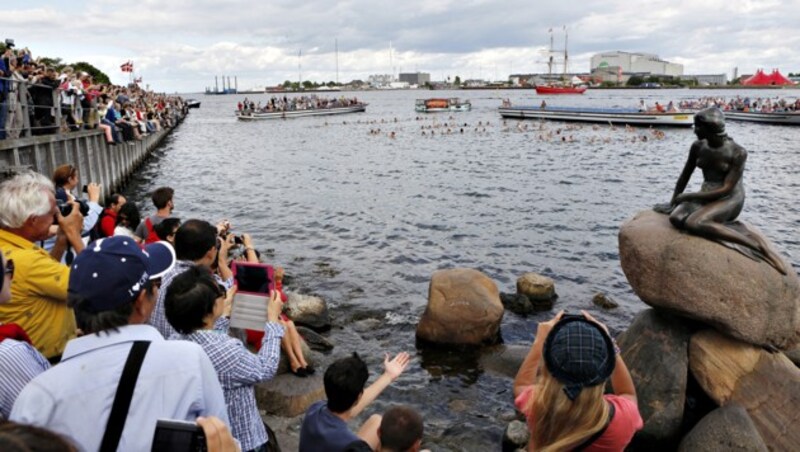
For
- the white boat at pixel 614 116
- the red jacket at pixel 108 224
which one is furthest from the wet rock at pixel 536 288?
the white boat at pixel 614 116

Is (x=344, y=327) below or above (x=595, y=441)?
below

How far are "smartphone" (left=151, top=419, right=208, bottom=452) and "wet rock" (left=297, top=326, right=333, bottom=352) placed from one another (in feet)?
27.6

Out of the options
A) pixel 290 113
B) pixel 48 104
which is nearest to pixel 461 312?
pixel 48 104

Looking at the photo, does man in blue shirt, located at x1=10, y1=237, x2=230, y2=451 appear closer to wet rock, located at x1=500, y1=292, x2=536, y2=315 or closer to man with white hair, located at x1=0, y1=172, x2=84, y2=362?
man with white hair, located at x1=0, y1=172, x2=84, y2=362

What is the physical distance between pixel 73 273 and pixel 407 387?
7.25m

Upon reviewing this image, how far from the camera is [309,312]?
11930 mm

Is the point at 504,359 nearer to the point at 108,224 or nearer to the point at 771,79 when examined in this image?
the point at 108,224

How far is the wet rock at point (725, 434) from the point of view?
21.3ft

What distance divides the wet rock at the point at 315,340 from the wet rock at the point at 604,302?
625 centimetres

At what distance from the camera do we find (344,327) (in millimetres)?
12117

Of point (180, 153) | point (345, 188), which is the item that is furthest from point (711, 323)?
point (180, 153)

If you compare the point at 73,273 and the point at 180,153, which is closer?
the point at 73,273

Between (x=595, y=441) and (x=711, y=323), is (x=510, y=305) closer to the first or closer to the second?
(x=711, y=323)

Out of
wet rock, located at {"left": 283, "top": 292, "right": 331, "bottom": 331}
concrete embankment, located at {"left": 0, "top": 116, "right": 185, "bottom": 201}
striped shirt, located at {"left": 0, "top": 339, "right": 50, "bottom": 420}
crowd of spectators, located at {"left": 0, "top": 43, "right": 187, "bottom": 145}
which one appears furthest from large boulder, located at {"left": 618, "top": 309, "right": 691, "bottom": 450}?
crowd of spectators, located at {"left": 0, "top": 43, "right": 187, "bottom": 145}
